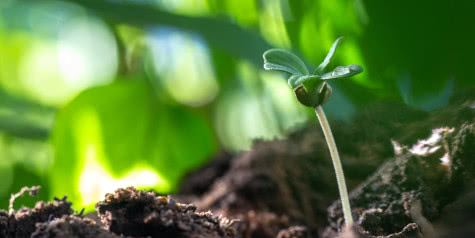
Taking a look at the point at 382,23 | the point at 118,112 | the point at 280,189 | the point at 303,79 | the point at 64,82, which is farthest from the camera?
the point at 64,82

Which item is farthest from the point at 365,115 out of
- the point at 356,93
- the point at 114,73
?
the point at 114,73

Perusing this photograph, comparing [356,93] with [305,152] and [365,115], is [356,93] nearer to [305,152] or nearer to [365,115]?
[365,115]

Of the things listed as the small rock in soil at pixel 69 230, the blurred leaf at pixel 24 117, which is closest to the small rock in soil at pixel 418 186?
the small rock in soil at pixel 69 230

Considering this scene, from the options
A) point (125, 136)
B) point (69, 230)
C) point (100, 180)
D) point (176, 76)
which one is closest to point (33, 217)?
point (69, 230)

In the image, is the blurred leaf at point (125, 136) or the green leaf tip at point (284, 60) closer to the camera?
the green leaf tip at point (284, 60)

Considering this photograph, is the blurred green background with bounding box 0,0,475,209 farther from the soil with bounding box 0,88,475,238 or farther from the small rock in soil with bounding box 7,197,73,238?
the small rock in soil with bounding box 7,197,73,238

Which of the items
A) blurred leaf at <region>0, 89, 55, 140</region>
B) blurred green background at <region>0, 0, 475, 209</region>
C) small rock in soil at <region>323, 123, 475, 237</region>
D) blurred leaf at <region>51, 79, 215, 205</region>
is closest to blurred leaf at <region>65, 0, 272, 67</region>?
blurred green background at <region>0, 0, 475, 209</region>

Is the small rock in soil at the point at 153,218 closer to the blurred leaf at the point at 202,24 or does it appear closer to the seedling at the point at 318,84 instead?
the seedling at the point at 318,84
